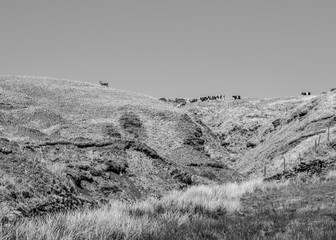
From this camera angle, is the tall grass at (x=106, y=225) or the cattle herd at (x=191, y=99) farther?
the cattle herd at (x=191, y=99)

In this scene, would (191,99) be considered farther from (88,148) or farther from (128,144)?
(88,148)

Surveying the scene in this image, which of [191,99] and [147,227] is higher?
[191,99]

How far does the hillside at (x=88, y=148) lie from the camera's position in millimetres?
13984

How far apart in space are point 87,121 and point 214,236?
46637mm

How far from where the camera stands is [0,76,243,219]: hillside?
45.9 feet

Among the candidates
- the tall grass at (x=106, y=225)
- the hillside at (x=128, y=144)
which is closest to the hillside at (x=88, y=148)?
the hillside at (x=128, y=144)

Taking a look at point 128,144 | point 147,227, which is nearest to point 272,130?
point 128,144

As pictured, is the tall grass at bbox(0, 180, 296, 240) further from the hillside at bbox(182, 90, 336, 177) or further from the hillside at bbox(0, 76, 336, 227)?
the hillside at bbox(182, 90, 336, 177)

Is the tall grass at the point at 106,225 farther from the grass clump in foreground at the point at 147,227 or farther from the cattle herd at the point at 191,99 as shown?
the cattle herd at the point at 191,99

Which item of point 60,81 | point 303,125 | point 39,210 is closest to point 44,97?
point 60,81

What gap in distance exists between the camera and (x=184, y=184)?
26609mm

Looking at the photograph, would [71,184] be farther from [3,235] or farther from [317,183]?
[317,183]

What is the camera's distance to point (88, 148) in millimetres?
30344

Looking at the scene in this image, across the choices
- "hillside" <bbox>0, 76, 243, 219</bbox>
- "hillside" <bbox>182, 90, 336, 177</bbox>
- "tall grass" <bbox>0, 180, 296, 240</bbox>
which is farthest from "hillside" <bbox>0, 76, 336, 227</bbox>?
"tall grass" <bbox>0, 180, 296, 240</bbox>
